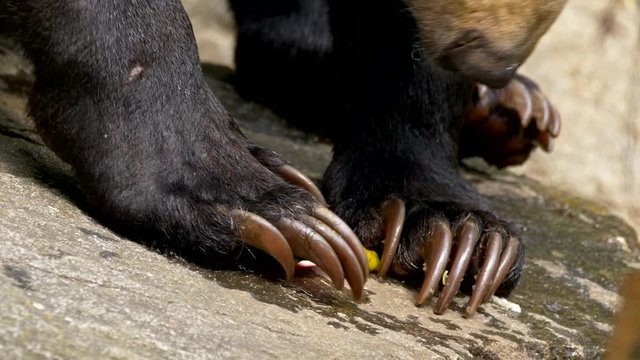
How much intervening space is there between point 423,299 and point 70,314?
3.03 ft

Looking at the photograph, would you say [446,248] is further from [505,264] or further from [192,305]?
[192,305]

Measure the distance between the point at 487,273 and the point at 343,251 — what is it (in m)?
0.39

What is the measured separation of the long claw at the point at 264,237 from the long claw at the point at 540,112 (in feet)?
6.07

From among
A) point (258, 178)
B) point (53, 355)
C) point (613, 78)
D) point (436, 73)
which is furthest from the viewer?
point (613, 78)

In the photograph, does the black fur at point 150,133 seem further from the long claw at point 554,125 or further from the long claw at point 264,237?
the long claw at point 554,125

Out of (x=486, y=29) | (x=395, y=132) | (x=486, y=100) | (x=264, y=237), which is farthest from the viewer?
(x=486, y=100)

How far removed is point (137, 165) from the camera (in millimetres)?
2346

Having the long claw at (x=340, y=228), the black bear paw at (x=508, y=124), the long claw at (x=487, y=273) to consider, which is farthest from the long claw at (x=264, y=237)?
the black bear paw at (x=508, y=124)

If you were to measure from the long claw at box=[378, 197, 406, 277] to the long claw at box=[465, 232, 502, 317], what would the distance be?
0.62 feet

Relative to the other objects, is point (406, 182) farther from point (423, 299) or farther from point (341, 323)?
point (341, 323)

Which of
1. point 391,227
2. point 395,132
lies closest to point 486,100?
point 395,132

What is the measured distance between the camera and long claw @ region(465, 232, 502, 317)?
2.58 m

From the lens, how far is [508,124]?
4016mm

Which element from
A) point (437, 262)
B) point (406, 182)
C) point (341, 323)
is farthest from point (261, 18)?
point (341, 323)
